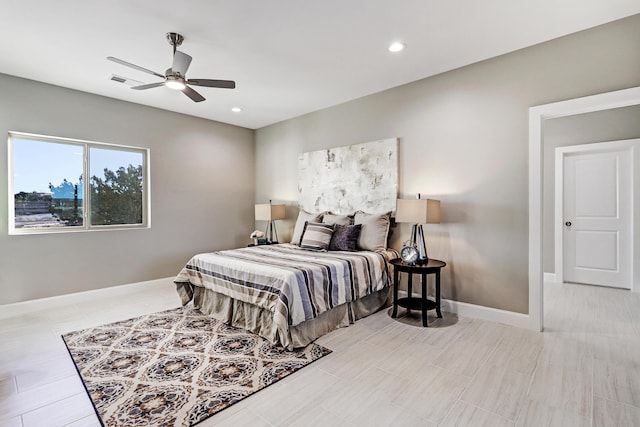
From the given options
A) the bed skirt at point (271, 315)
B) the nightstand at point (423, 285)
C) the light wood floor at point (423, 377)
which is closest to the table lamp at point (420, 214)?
the nightstand at point (423, 285)

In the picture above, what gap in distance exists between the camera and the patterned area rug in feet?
6.16

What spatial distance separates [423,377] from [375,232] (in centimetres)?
184

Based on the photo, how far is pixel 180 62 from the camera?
8.83 feet

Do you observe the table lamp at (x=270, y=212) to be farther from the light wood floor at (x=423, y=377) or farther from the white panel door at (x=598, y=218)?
the white panel door at (x=598, y=218)

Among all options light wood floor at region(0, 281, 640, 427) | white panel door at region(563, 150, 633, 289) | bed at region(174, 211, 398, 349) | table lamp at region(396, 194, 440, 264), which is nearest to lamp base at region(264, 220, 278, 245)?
→ bed at region(174, 211, 398, 349)

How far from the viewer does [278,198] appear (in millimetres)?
5617

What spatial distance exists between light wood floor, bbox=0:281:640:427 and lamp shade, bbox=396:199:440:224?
108 cm

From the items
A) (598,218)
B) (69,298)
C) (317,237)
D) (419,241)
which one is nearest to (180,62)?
(317,237)

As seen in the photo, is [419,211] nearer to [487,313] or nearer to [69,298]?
[487,313]

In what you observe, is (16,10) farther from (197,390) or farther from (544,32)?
(544,32)

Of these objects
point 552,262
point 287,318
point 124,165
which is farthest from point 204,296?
point 552,262

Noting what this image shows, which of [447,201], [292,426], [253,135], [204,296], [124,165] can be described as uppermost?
[253,135]

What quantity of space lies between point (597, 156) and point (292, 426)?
5606 mm

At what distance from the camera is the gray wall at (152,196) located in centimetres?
361
